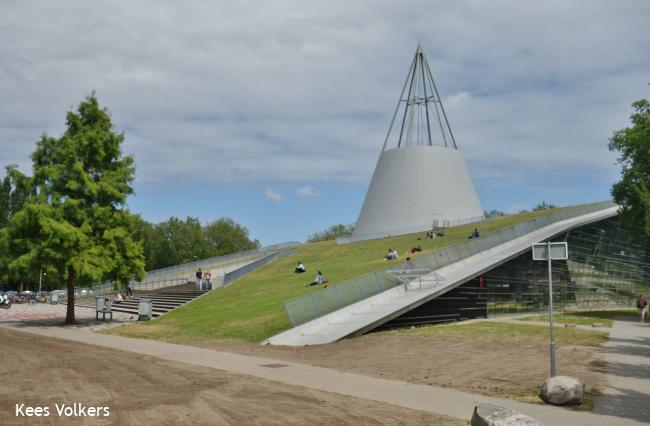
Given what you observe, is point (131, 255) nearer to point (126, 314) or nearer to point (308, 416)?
point (126, 314)

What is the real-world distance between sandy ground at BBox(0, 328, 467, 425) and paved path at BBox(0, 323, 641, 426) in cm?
47

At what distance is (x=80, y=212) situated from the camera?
26.1 meters

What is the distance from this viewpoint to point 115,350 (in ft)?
54.7

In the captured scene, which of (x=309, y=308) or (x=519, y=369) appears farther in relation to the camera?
(x=309, y=308)

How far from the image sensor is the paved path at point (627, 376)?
8.97m

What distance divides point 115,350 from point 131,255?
35.1 feet

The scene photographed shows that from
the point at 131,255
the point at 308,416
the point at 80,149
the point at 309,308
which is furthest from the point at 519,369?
the point at 80,149

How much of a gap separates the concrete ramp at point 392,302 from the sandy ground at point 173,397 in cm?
518

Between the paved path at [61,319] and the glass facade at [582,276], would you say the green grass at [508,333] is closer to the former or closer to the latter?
the glass facade at [582,276]

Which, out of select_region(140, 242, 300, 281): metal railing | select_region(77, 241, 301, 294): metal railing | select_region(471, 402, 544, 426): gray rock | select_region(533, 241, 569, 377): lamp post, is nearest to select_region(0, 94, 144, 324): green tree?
select_region(533, 241, 569, 377): lamp post

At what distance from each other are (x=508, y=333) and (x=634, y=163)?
17.2m

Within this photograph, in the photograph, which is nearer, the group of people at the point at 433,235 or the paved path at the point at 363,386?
the paved path at the point at 363,386

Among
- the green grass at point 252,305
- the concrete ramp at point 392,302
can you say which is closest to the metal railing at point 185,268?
the green grass at point 252,305

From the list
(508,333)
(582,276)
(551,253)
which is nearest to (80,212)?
(508,333)
